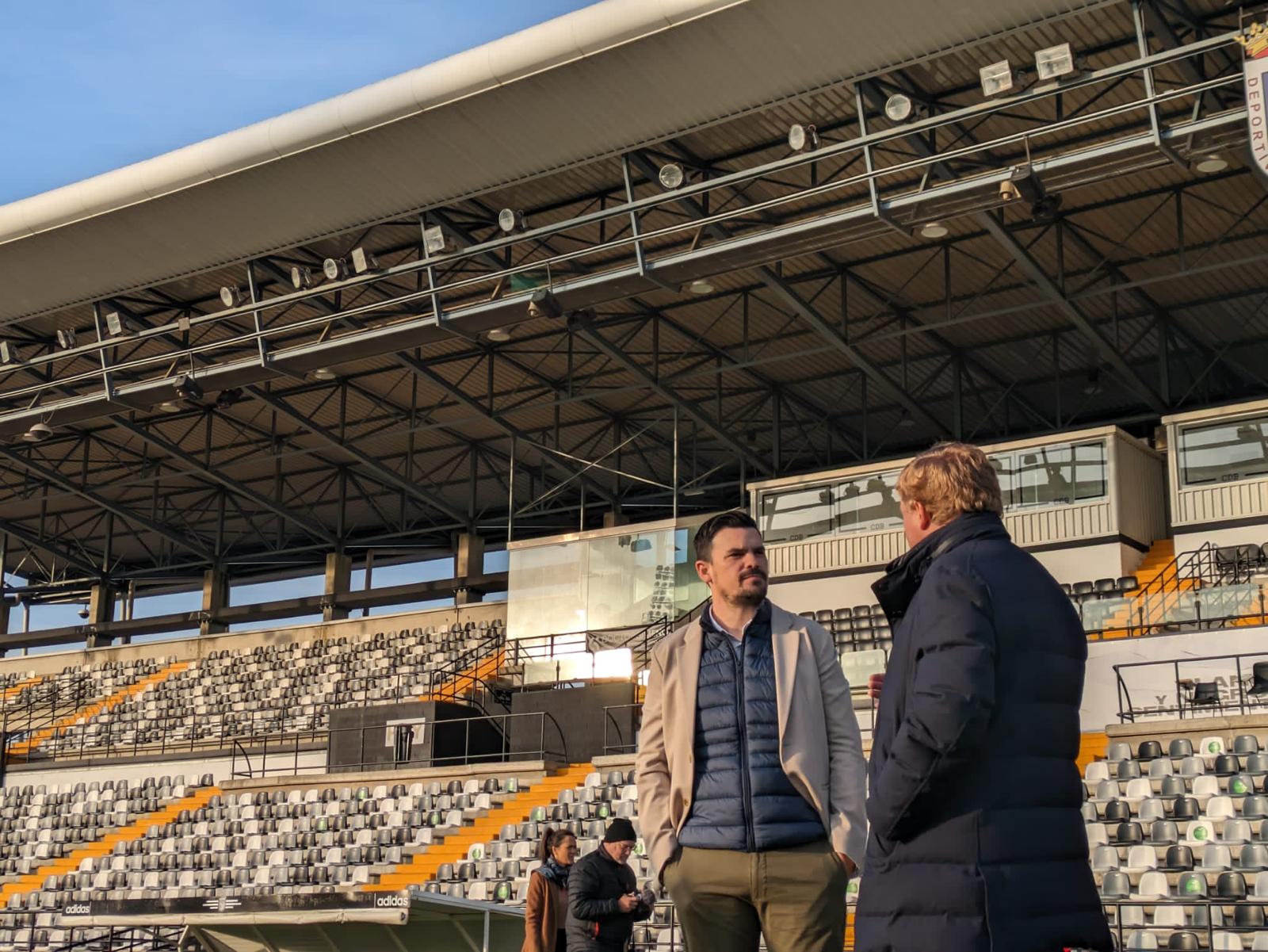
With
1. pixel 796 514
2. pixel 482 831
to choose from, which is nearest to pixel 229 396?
pixel 796 514

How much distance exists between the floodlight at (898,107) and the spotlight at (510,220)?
5943mm

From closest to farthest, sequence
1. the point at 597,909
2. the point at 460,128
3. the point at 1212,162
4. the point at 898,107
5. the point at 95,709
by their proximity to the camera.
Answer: the point at 597,909 < the point at 1212,162 < the point at 898,107 < the point at 460,128 < the point at 95,709

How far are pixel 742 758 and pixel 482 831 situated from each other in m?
18.0

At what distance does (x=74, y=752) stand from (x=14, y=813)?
3002 mm

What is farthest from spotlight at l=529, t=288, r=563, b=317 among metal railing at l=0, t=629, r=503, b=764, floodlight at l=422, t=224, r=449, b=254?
metal railing at l=0, t=629, r=503, b=764

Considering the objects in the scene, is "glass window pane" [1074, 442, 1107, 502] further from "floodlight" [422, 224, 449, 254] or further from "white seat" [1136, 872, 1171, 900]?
"white seat" [1136, 872, 1171, 900]

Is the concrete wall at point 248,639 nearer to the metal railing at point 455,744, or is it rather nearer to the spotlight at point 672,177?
the metal railing at point 455,744

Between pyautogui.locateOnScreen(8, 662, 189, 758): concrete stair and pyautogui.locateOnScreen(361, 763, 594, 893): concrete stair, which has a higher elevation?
pyautogui.locateOnScreen(8, 662, 189, 758): concrete stair

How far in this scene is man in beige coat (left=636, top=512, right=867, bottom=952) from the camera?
4598 millimetres

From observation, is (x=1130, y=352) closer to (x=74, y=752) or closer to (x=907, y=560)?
(x=74, y=752)

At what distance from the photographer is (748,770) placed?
15.4 ft

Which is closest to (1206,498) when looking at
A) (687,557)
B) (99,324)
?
(687,557)

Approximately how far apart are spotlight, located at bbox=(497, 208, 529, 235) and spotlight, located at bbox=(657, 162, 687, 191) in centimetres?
249

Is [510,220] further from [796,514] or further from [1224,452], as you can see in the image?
[1224,452]
